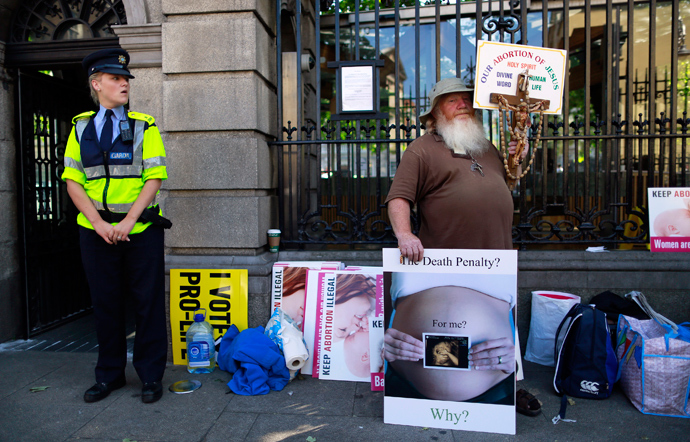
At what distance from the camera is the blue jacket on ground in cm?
358

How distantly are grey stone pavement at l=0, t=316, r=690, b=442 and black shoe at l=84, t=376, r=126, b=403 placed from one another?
1.6 inches

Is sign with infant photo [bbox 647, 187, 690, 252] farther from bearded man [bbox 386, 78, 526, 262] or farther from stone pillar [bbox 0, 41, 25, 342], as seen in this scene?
stone pillar [bbox 0, 41, 25, 342]

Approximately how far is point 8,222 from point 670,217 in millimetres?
6350

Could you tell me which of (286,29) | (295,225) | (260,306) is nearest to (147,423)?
(260,306)

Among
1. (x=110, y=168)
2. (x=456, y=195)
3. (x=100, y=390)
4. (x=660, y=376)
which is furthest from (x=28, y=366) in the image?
(x=660, y=376)

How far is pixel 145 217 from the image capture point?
11.2 ft

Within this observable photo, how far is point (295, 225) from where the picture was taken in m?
5.14

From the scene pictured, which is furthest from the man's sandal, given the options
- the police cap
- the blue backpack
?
the police cap

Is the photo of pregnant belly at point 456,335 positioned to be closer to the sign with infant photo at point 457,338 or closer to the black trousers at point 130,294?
the sign with infant photo at point 457,338

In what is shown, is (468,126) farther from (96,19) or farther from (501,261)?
(96,19)

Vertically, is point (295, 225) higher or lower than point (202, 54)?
lower

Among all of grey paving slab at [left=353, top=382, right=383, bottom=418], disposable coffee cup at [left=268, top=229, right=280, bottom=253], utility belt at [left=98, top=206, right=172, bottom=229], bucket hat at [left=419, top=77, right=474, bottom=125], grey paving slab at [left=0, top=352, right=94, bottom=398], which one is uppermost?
bucket hat at [left=419, top=77, right=474, bottom=125]

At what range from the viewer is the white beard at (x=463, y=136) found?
3.31 meters

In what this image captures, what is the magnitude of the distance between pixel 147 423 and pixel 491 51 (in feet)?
11.1
